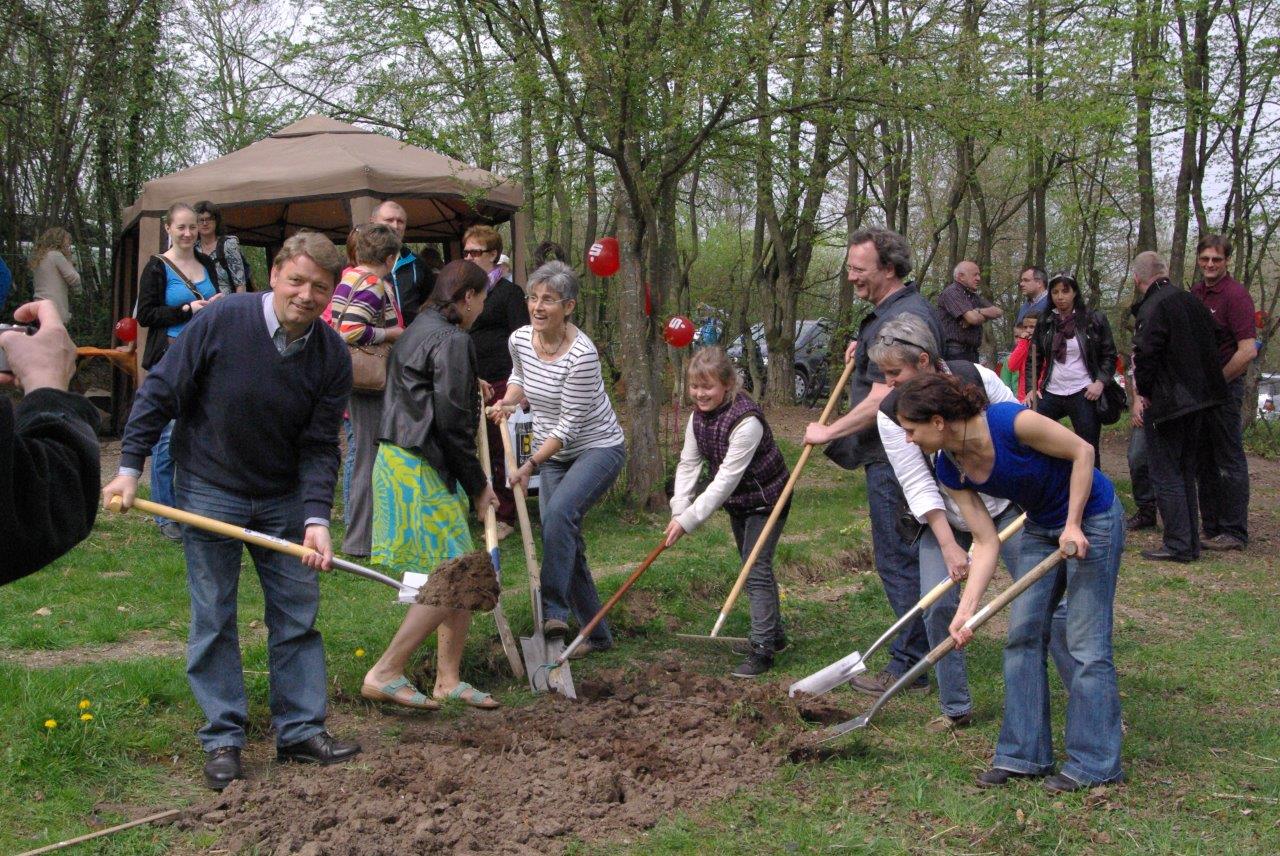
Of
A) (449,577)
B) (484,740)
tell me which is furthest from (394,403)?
(484,740)

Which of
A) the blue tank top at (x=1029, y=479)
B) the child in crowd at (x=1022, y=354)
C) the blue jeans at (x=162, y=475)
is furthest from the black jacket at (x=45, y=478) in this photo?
the child in crowd at (x=1022, y=354)

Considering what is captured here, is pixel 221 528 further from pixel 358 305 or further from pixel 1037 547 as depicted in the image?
pixel 1037 547

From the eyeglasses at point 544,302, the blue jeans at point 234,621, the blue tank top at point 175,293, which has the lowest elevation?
the blue jeans at point 234,621

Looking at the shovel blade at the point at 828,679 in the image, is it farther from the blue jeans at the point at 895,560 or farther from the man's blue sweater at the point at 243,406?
the man's blue sweater at the point at 243,406

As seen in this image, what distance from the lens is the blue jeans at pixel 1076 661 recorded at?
4.04m

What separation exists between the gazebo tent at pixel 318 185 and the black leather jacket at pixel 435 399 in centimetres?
444

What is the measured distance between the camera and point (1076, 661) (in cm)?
412

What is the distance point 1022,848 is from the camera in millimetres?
3660

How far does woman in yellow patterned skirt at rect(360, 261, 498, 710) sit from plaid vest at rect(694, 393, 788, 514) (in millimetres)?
1267

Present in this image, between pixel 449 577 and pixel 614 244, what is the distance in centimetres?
547

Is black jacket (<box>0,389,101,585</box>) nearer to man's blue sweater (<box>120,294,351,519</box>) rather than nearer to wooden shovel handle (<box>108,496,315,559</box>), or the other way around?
wooden shovel handle (<box>108,496,315,559</box>)

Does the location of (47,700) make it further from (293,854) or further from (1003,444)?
(1003,444)

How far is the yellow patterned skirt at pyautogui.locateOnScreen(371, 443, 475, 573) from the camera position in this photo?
4922 millimetres

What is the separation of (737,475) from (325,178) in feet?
20.5
